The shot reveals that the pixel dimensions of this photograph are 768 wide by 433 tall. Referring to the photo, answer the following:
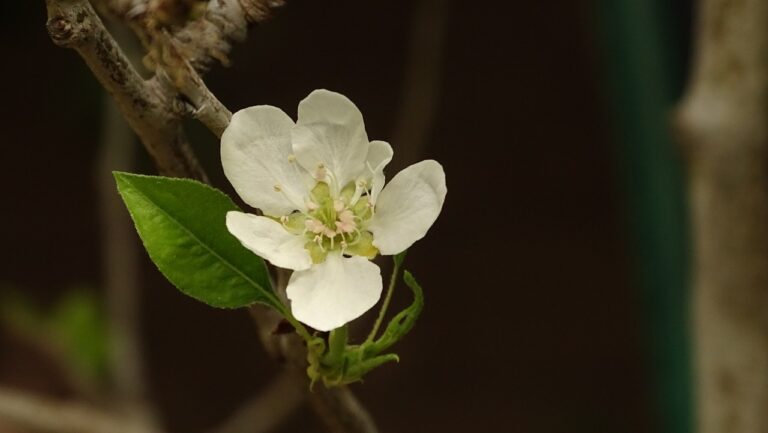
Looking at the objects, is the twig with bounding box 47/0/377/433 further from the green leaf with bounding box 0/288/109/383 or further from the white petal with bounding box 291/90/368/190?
the green leaf with bounding box 0/288/109/383

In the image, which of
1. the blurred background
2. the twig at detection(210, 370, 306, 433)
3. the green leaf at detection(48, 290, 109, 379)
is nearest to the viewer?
the green leaf at detection(48, 290, 109, 379)

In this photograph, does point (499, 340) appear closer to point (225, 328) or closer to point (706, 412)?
point (225, 328)

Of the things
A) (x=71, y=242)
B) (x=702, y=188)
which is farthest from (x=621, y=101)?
(x=71, y=242)

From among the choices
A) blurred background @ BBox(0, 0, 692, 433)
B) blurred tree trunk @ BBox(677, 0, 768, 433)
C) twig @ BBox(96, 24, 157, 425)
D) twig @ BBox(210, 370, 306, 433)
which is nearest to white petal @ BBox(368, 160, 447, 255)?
blurred tree trunk @ BBox(677, 0, 768, 433)

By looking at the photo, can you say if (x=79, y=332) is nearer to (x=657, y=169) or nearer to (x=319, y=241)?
(x=657, y=169)

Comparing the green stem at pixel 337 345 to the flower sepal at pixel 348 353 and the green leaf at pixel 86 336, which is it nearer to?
the flower sepal at pixel 348 353

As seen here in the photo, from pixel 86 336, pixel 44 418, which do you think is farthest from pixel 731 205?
pixel 86 336

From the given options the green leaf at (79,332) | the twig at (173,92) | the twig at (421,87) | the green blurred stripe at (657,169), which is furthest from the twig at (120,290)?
the twig at (173,92)
